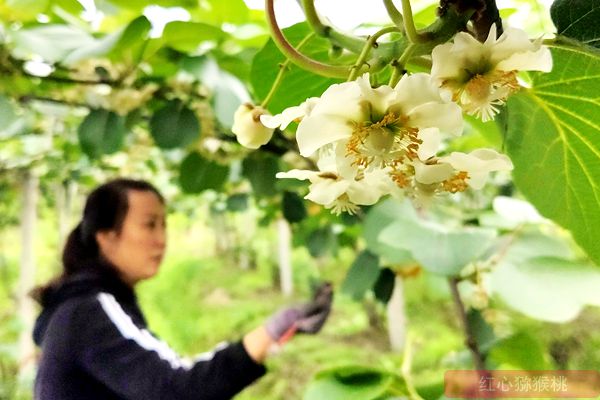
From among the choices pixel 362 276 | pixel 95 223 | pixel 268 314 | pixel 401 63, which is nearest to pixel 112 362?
pixel 95 223

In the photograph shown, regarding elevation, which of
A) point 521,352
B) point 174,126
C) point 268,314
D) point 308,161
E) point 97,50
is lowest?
point 268,314

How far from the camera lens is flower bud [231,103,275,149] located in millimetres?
290

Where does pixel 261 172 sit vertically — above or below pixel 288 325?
above

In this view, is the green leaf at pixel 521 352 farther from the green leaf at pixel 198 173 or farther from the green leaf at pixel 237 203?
the green leaf at pixel 237 203

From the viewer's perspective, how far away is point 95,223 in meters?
1.02

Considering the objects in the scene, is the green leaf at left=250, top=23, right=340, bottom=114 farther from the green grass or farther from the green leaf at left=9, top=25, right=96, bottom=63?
the green grass

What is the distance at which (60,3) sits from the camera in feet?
2.18

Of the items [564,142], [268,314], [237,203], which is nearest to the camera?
[564,142]

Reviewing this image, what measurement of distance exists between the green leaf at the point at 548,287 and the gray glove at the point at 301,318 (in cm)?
39

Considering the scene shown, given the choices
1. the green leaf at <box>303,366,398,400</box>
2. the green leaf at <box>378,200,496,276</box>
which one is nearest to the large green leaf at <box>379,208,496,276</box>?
the green leaf at <box>378,200,496,276</box>

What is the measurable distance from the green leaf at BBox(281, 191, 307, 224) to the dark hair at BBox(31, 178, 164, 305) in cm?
23

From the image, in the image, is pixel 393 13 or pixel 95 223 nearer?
pixel 393 13

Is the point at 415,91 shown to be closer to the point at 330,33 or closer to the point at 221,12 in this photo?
the point at 330,33

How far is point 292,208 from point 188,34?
0.48 m
